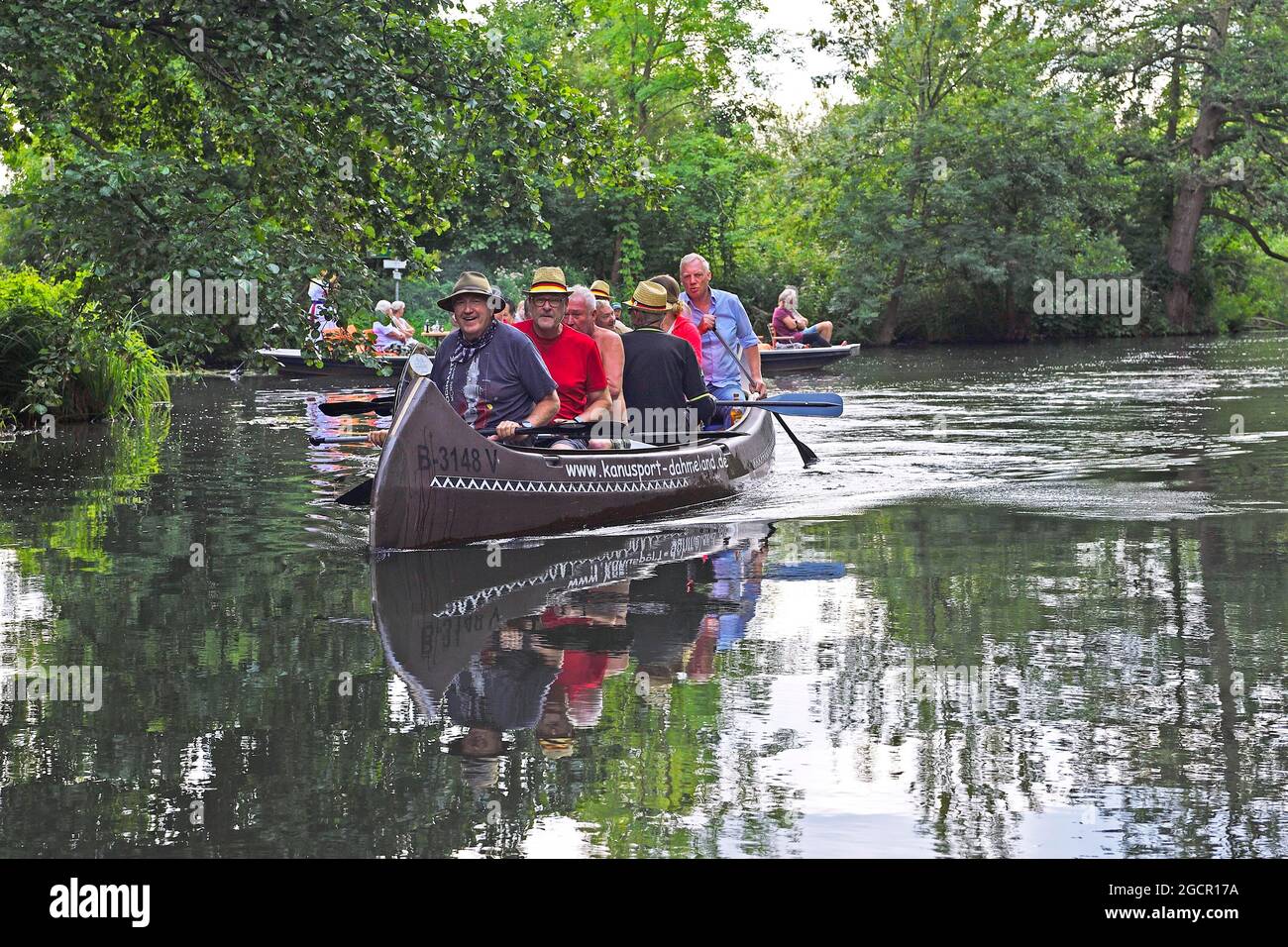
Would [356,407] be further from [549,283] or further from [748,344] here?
[748,344]

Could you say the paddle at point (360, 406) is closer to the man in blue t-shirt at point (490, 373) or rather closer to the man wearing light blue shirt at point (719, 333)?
the man in blue t-shirt at point (490, 373)

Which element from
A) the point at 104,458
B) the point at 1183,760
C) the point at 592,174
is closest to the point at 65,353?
the point at 104,458

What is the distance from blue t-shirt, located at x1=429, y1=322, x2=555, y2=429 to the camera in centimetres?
1080

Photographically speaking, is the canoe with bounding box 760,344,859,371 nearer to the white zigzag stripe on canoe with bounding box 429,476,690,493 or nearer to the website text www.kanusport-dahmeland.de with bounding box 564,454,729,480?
the website text www.kanusport-dahmeland.de with bounding box 564,454,729,480

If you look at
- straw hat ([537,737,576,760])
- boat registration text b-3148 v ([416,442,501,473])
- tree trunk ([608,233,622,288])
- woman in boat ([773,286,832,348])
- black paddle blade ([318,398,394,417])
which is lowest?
straw hat ([537,737,576,760])

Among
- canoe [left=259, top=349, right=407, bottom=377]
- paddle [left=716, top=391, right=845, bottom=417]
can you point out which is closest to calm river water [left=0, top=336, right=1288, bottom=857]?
paddle [left=716, top=391, right=845, bottom=417]

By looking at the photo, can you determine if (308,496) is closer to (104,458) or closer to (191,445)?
(104,458)

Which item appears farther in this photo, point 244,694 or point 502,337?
point 502,337

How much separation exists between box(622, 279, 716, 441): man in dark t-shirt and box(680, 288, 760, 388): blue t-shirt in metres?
1.96

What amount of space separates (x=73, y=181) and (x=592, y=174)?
4481 mm

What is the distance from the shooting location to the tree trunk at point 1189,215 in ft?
155

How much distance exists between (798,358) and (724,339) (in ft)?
57.9

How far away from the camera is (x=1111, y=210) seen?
152 feet

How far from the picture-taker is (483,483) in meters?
10.3
